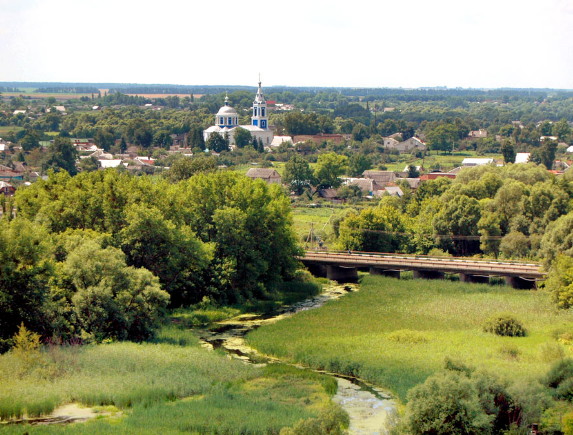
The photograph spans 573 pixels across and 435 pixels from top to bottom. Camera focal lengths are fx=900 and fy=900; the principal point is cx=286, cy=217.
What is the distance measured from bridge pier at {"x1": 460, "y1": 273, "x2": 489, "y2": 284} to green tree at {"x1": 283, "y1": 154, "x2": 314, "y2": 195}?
4967cm

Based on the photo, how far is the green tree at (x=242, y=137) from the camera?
15875cm

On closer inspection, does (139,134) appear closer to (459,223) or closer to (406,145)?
(406,145)

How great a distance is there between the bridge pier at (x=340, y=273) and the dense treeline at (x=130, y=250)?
16.8 feet

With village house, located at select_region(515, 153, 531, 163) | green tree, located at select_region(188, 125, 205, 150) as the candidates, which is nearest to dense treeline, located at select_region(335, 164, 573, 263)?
village house, located at select_region(515, 153, 531, 163)

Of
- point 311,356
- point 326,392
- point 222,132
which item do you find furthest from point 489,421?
point 222,132

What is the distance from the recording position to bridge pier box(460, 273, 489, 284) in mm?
60781

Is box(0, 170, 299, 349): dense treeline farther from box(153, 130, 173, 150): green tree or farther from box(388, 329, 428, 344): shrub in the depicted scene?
box(153, 130, 173, 150): green tree

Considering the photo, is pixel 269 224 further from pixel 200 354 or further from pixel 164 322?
pixel 200 354

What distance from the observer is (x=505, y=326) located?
45.2m

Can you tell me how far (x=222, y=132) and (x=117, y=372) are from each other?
131 metres

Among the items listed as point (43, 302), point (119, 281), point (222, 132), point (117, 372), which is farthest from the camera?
point (222, 132)

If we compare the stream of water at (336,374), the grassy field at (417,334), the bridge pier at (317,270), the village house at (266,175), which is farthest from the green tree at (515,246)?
the village house at (266,175)

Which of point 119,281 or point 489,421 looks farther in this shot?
point 119,281

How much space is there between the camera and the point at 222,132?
166m
